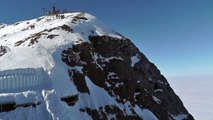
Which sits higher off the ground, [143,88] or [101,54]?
[101,54]

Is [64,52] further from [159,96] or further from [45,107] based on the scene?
[159,96]

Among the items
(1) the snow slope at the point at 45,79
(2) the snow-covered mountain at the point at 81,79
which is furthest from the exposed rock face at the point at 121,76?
(1) the snow slope at the point at 45,79

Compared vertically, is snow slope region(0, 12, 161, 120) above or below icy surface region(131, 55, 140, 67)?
below

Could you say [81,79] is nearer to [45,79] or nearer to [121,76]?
[45,79]

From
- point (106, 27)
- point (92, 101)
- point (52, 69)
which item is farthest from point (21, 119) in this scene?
point (106, 27)

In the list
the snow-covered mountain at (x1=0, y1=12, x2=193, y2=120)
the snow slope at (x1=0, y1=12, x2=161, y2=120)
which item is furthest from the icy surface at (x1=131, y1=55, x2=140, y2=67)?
the snow slope at (x1=0, y1=12, x2=161, y2=120)

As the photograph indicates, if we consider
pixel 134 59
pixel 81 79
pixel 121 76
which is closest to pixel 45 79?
pixel 81 79

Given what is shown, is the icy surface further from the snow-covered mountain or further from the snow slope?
the snow slope

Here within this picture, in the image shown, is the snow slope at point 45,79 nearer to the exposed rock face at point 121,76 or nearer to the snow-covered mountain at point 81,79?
the snow-covered mountain at point 81,79
